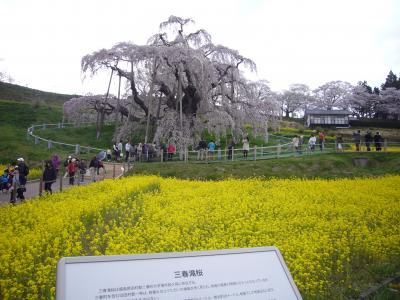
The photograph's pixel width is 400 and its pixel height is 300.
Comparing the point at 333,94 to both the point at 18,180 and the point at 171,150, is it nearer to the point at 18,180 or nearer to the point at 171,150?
the point at 171,150

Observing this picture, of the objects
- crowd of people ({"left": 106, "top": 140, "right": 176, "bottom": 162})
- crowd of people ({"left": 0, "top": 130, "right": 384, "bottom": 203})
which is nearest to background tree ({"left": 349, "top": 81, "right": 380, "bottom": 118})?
crowd of people ({"left": 0, "top": 130, "right": 384, "bottom": 203})

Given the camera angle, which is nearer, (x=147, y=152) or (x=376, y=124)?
(x=147, y=152)

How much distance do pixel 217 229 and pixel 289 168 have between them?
40.8ft

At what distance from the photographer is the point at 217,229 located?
8.53 m

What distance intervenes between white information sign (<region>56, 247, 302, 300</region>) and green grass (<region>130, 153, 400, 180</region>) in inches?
599

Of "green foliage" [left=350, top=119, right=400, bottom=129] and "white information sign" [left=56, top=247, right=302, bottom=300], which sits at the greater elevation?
"green foliage" [left=350, top=119, right=400, bottom=129]

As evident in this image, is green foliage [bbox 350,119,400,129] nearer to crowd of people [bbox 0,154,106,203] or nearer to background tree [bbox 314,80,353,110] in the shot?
background tree [bbox 314,80,353,110]

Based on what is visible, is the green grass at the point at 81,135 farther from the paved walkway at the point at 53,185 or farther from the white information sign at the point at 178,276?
the white information sign at the point at 178,276

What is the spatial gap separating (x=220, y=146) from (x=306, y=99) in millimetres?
55988

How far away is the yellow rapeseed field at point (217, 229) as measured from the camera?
6.31m

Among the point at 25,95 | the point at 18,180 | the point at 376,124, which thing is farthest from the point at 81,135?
the point at 376,124

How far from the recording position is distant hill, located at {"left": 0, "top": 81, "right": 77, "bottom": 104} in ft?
177

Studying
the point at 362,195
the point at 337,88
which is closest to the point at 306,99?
the point at 337,88

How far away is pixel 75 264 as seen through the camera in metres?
3.28
